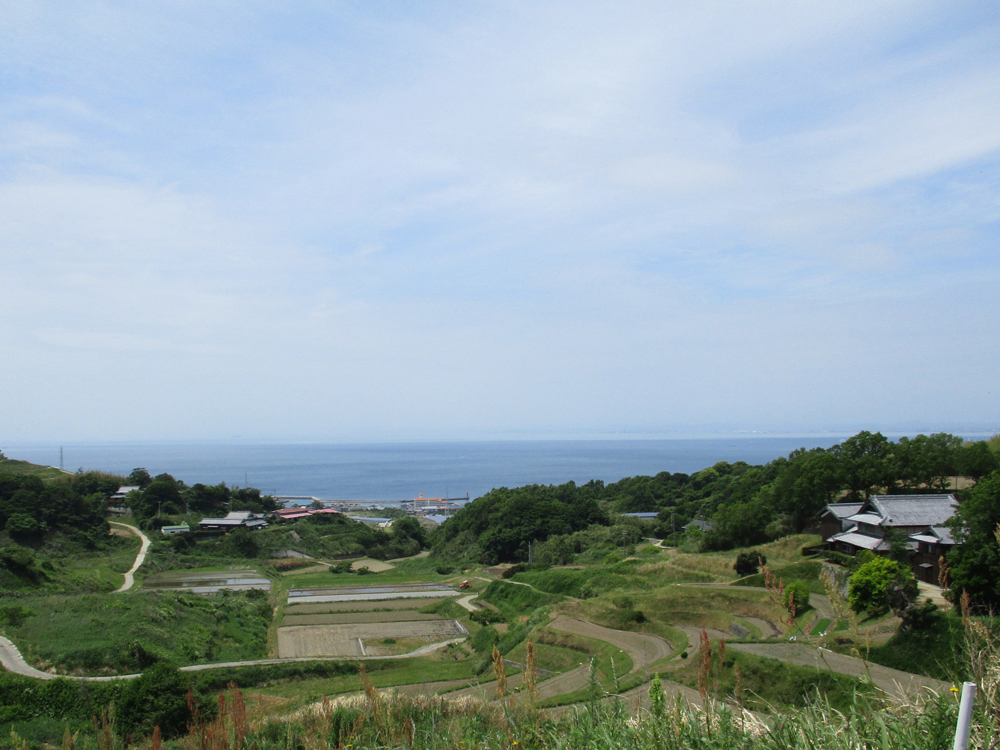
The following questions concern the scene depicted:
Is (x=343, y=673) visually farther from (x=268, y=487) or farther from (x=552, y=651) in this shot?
(x=268, y=487)

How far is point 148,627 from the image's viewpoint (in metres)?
25.8

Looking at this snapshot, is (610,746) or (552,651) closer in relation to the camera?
(610,746)

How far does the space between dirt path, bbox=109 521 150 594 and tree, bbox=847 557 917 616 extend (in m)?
35.3

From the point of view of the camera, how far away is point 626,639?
24922 mm

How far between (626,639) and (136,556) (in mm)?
38811

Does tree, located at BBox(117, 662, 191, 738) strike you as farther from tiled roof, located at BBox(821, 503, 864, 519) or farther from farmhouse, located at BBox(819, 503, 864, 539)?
tiled roof, located at BBox(821, 503, 864, 519)

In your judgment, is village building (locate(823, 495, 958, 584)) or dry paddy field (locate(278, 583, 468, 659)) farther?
dry paddy field (locate(278, 583, 468, 659))

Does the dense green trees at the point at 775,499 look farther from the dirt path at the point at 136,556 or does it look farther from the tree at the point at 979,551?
the dirt path at the point at 136,556

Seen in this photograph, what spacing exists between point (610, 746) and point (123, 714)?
1793 centimetres

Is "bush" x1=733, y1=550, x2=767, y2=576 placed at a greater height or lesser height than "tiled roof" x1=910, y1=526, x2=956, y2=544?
lesser

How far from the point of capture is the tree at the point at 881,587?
708 inches

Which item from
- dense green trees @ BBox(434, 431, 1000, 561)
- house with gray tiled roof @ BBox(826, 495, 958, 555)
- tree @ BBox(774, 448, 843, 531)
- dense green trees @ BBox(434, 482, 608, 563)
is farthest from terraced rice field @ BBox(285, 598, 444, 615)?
house with gray tiled roof @ BBox(826, 495, 958, 555)

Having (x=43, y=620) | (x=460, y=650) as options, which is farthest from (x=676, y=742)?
(x=43, y=620)

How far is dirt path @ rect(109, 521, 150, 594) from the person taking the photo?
1576 inches
